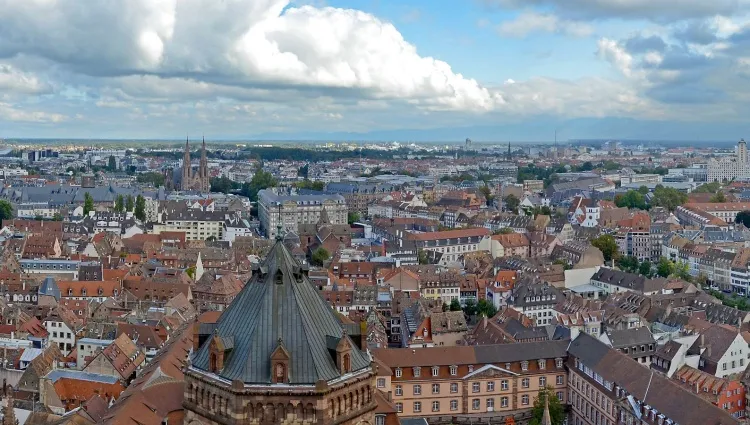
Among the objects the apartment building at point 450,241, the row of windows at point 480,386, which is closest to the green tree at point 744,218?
the apartment building at point 450,241

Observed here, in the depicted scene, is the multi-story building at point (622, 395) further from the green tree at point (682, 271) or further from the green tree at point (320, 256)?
the green tree at point (320, 256)

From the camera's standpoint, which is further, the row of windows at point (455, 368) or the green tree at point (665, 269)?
the green tree at point (665, 269)

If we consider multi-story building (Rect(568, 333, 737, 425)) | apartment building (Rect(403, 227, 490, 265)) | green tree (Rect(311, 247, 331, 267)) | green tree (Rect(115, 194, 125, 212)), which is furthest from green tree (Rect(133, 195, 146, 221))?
multi-story building (Rect(568, 333, 737, 425))

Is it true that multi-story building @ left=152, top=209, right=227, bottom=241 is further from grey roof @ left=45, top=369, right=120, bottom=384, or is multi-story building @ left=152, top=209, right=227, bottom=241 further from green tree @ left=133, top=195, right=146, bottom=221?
grey roof @ left=45, top=369, right=120, bottom=384

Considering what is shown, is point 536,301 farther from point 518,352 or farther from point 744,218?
point 744,218

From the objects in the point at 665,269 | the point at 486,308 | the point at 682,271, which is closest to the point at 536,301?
the point at 486,308

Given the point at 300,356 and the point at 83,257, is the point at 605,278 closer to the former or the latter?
the point at 83,257

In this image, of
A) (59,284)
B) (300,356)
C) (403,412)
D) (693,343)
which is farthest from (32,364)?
(693,343)
